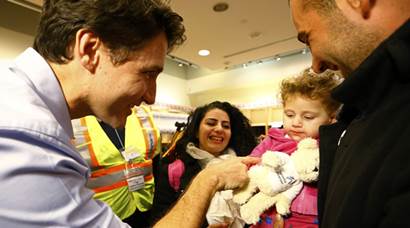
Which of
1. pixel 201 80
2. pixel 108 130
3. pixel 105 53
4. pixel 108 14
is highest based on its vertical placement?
pixel 201 80

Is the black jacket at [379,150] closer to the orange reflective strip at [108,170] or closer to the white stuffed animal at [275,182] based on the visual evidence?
the white stuffed animal at [275,182]

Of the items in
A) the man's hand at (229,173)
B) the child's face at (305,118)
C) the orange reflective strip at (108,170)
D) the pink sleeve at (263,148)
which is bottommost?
the orange reflective strip at (108,170)

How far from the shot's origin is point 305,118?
4.73 ft

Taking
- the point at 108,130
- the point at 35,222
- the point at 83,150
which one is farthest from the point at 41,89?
the point at 108,130

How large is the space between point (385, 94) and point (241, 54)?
4524mm

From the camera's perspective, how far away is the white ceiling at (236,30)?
10.7 ft

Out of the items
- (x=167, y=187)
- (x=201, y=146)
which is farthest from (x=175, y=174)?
(x=201, y=146)

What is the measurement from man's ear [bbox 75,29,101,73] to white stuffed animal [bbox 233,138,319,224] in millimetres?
775

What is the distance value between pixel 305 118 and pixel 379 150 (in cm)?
97

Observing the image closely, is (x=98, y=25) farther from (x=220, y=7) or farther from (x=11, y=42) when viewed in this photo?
(x=11, y=42)

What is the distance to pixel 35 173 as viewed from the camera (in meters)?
0.57

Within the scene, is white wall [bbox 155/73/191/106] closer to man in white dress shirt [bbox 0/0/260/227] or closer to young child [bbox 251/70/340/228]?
young child [bbox 251/70/340/228]

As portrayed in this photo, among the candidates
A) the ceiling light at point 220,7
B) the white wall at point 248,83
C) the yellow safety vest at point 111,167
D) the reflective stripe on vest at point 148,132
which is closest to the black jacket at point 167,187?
the yellow safety vest at point 111,167

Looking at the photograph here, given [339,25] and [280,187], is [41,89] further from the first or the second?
[280,187]
